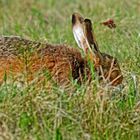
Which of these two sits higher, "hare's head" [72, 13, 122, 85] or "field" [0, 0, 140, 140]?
"hare's head" [72, 13, 122, 85]

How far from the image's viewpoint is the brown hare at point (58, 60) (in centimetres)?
568

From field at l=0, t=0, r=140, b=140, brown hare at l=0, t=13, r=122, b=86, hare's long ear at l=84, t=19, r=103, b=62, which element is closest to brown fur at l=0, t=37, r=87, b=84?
brown hare at l=0, t=13, r=122, b=86

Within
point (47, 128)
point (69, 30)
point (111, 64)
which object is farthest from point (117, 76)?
point (69, 30)

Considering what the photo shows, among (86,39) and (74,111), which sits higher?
(86,39)

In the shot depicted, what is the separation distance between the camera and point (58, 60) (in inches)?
231

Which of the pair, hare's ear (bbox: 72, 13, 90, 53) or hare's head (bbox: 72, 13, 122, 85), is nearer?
hare's head (bbox: 72, 13, 122, 85)

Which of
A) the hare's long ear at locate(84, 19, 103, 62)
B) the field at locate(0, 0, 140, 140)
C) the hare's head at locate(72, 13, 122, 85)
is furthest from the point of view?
the hare's long ear at locate(84, 19, 103, 62)

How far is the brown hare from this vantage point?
18.6 ft

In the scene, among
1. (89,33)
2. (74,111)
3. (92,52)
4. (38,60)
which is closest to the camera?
(74,111)

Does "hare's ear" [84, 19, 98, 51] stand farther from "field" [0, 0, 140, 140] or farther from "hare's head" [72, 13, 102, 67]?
"field" [0, 0, 140, 140]

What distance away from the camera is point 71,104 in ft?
16.4

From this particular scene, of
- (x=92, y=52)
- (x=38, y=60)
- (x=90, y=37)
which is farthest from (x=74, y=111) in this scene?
(x=90, y=37)

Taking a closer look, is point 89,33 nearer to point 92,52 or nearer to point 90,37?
point 90,37

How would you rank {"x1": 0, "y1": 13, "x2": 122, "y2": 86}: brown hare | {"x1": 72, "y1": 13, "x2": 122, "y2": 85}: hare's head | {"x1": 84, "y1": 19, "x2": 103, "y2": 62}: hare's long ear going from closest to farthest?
{"x1": 0, "y1": 13, "x2": 122, "y2": 86}: brown hare, {"x1": 72, "y1": 13, "x2": 122, "y2": 85}: hare's head, {"x1": 84, "y1": 19, "x2": 103, "y2": 62}: hare's long ear
